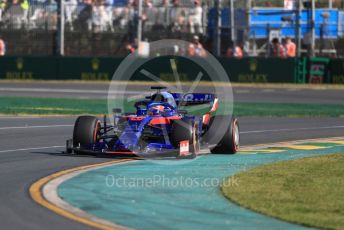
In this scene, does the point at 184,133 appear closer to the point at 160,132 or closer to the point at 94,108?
the point at 160,132

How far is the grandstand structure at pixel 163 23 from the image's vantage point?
38.2 meters

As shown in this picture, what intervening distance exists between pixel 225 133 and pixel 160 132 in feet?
3.71

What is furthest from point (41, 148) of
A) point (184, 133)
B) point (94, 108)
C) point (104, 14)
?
point (104, 14)

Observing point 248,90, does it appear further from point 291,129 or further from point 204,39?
point 291,129

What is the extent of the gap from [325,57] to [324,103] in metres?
7.49

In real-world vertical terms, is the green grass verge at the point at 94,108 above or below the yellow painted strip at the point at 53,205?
below

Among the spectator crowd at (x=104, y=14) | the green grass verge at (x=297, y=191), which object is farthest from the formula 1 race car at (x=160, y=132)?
the spectator crowd at (x=104, y=14)

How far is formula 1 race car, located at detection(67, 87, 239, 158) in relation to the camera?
1471 centimetres

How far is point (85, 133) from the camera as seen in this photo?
49.0 ft

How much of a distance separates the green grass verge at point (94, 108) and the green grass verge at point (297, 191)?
10157mm

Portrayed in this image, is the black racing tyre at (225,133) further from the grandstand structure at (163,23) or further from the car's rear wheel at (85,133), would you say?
the grandstand structure at (163,23)

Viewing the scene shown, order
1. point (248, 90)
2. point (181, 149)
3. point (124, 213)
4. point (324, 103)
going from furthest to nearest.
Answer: point (248, 90), point (324, 103), point (181, 149), point (124, 213)

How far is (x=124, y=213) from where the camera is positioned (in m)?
9.59

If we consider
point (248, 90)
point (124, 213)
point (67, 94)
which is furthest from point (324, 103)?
point (124, 213)
